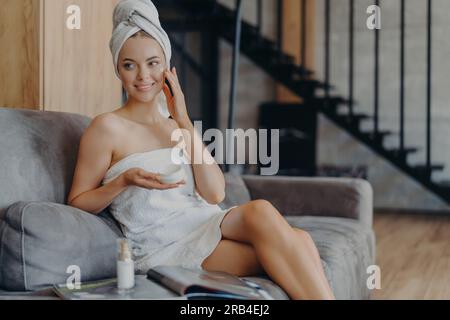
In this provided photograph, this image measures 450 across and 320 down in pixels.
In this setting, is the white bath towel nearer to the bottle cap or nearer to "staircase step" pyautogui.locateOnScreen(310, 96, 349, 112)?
the bottle cap

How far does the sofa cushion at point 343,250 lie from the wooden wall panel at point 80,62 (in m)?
1.03

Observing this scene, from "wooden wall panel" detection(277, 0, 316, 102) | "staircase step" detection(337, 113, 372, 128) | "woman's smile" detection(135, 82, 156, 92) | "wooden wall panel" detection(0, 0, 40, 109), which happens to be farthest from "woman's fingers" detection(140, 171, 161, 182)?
"wooden wall panel" detection(277, 0, 316, 102)

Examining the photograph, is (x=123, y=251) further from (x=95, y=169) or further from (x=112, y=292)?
(x=95, y=169)

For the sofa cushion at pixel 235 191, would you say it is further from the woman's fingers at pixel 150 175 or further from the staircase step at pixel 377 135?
the staircase step at pixel 377 135

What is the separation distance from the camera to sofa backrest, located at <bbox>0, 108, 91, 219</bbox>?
1721mm

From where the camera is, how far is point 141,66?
1.87 m

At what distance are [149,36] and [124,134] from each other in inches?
12.5

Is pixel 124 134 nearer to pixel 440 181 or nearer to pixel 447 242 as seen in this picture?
pixel 447 242

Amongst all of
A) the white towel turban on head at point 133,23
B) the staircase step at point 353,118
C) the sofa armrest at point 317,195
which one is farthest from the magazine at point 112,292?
the staircase step at point 353,118

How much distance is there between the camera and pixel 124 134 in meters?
1.89

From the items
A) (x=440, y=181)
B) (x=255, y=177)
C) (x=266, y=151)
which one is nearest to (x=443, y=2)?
(x=440, y=181)

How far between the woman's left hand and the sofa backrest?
375mm

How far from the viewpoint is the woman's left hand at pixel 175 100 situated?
72.5 inches
